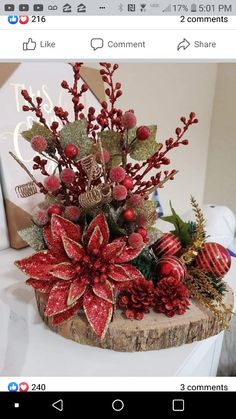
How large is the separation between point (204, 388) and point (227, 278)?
0.83ft

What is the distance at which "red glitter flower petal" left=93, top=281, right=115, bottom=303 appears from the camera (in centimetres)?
40

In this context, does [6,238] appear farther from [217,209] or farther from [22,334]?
[217,209]

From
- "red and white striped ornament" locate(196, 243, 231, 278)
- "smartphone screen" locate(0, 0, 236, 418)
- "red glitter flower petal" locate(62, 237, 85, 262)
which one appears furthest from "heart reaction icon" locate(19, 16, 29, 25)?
"red and white striped ornament" locate(196, 243, 231, 278)

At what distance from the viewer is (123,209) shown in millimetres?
437

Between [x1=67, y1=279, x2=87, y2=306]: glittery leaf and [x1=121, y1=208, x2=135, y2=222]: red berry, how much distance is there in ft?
0.30

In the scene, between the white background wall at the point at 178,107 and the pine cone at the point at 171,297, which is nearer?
the pine cone at the point at 171,297

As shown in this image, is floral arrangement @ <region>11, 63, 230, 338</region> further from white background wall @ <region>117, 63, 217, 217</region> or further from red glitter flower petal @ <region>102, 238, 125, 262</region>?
white background wall @ <region>117, 63, 217, 217</region>

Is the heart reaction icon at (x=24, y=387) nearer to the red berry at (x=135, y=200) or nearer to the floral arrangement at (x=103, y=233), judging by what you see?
the floral arrangement at (x=103, y=233)

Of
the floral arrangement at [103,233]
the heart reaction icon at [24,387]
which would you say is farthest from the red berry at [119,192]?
the heart reaction icon at [24,387]

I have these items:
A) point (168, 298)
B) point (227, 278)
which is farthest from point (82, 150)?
point (227, 278)

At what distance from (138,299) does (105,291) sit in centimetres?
4

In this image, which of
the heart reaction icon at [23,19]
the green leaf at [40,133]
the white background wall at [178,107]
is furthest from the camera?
the white background wall at [178,107]

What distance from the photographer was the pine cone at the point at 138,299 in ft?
1.34

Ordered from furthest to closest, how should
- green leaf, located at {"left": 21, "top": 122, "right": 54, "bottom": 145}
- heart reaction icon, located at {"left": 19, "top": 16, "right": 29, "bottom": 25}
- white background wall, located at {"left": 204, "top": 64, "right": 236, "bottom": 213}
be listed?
white background wall, located at {"left": 204, "top": 64, "right": 236, "bottom": 213} → green leaf, located at {"left": 21, "top": 122, "right": 54, "bottom": 145} → heart reaction icon, located at {"left": 19, "top": 16, "right": 29, "bottom": 25}
